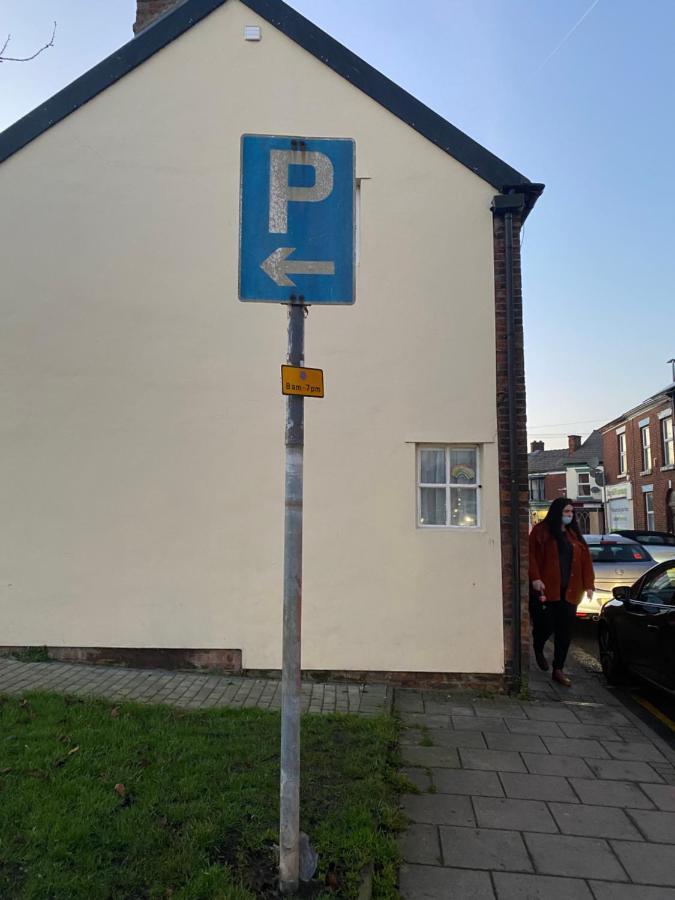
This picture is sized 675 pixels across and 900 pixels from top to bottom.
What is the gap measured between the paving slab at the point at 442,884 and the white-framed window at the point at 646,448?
30.9 m

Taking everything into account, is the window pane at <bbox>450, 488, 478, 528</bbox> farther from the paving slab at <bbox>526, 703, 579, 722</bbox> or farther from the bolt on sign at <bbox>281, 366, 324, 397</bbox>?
the bolt on sign at <bbox>281, 366, 324, 397</bbox>

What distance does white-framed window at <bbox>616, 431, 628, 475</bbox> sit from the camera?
34.5 metres

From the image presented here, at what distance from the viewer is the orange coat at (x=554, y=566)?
678cm

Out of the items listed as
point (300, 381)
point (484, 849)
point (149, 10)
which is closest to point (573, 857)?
point (484, 849)

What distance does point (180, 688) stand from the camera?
591 centimetres

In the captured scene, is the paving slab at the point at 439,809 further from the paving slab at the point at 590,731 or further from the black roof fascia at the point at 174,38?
the black roof fascia at the point at 174,38

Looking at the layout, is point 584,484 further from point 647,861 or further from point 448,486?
point 647,861

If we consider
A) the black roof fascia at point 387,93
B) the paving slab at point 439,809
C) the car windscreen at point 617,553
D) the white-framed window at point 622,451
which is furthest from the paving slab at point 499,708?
the white-framed window at point 622,451

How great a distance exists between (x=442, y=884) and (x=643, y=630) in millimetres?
3949

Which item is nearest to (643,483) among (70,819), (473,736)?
(473,736)

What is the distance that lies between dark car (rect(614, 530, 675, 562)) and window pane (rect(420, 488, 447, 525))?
570 centimetres

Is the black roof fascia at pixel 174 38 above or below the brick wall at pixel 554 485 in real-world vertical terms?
above

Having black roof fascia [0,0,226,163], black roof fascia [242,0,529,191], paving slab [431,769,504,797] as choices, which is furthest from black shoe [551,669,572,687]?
black roof fascia [0,0,226,163]

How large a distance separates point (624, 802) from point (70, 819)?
3347 millimetres
